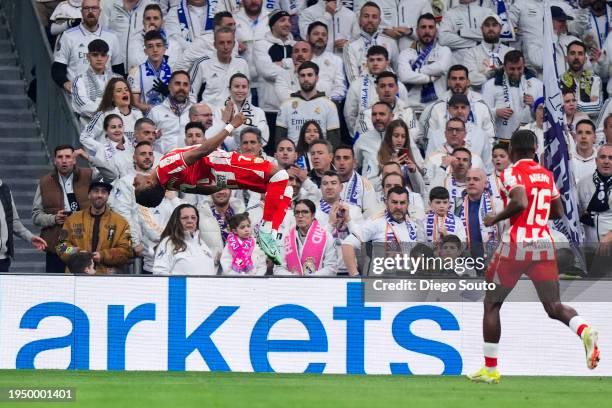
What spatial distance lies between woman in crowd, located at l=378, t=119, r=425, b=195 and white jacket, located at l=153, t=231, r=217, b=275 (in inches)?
119

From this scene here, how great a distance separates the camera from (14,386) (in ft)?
43.1

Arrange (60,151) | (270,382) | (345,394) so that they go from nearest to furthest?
(345,394) < (270,382) < (60,151)

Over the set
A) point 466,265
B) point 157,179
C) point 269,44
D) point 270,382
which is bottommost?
point 270,382

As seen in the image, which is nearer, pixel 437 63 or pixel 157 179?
pixel 157 179

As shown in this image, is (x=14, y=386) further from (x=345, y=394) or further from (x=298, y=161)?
(x=298, y=161)

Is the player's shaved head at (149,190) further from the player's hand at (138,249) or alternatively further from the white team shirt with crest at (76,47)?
the white team shirt with crest at (76,47)

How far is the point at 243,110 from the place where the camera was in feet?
59.7

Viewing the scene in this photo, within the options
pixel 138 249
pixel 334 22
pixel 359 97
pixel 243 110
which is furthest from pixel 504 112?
pixel 138 249

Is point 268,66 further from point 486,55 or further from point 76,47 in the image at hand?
point 486,55

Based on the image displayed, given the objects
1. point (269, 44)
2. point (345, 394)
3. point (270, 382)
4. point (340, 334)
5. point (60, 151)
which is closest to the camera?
point (345, 394)

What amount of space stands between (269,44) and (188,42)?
114cm

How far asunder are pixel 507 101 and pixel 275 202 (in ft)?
20.5

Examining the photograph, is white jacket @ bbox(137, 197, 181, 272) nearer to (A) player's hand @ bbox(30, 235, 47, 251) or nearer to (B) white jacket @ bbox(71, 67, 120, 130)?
(A) player's hand @ bbox(30, 235, 47, 251)

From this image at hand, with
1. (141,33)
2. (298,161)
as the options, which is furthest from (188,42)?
(298,161)
